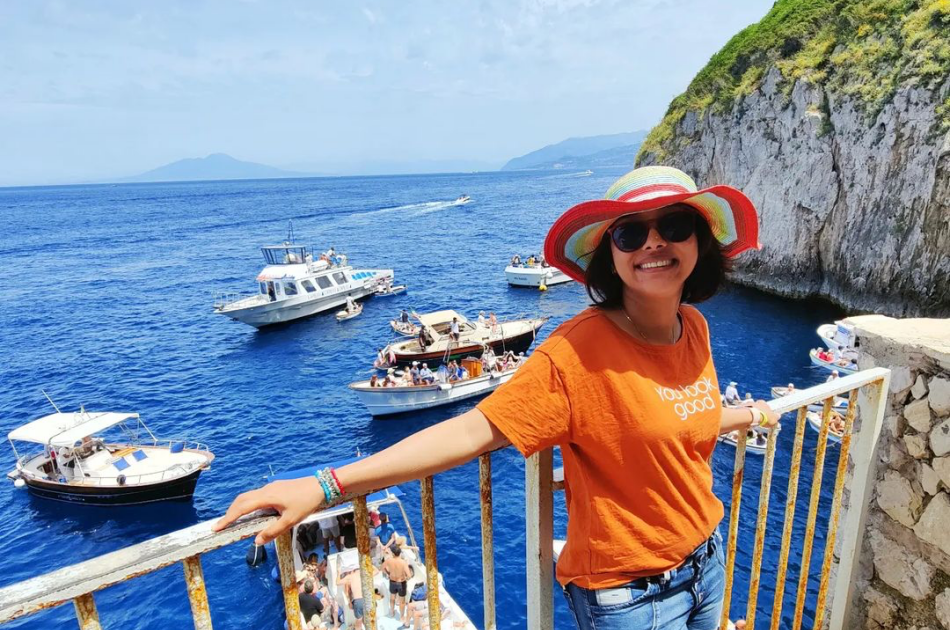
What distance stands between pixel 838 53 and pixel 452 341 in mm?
27345

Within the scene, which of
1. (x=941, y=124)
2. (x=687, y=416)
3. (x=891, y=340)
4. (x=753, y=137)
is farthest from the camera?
(x=753, y=137)

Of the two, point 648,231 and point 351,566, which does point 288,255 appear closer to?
point 351,566

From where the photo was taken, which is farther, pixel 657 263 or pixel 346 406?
pixel 346 406

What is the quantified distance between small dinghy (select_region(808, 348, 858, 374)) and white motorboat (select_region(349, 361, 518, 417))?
13.0 m

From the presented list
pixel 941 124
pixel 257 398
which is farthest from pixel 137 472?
pixel 941 124

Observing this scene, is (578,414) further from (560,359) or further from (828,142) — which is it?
(828,142)

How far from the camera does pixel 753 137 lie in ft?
116

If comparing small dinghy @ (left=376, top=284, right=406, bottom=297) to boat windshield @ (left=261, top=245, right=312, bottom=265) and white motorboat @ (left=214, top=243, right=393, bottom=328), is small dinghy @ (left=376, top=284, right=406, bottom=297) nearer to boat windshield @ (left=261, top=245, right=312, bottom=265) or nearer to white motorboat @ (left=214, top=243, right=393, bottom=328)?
white motorboat @ (left=214, top=243, right=393, bottom=328)

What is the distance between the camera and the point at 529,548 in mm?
2264

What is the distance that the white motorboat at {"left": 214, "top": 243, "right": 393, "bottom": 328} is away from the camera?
3570 cm

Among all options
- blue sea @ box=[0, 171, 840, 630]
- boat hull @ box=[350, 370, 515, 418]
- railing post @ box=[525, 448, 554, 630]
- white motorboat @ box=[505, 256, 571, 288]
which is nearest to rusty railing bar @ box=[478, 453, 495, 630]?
railing post @ box=[525, 448, 554, 630]

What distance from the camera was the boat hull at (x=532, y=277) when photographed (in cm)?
4259

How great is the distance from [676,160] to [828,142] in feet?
43.3

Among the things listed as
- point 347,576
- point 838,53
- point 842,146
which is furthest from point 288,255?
point 838,53
